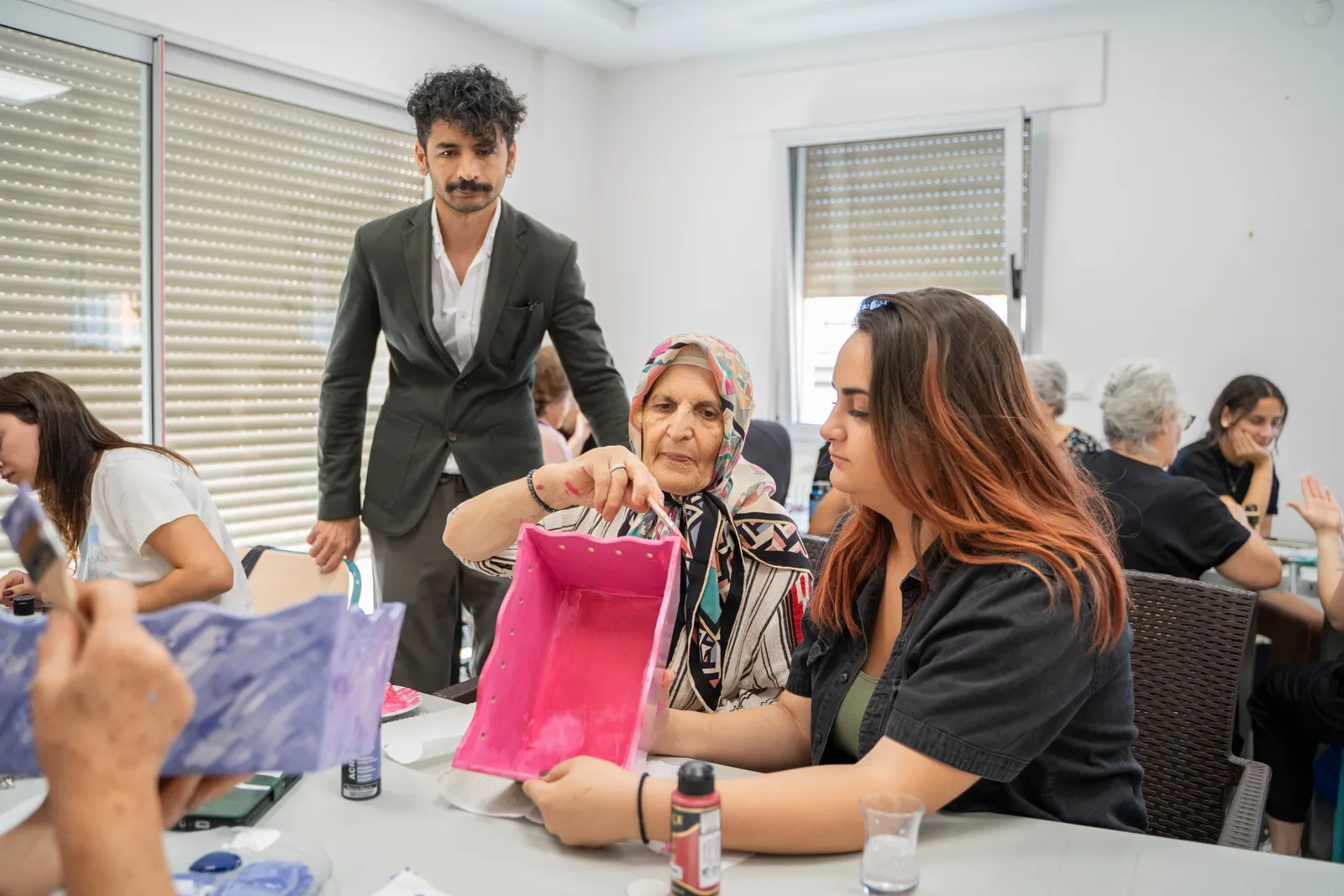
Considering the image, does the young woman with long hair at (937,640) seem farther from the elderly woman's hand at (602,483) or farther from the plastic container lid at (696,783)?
the plastic container lid at (696,783)

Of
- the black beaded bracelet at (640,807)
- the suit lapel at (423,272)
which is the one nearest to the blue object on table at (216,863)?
the black beaded bracelet at (640,807)

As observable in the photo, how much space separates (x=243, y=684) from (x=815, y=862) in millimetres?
651

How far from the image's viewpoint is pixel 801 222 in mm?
5176

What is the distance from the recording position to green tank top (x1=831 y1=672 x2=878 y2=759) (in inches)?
55.9

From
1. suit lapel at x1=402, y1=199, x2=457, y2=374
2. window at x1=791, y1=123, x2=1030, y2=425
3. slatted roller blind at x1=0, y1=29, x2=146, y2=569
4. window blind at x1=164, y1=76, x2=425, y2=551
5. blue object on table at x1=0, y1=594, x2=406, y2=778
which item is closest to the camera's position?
blue object on table at x1=0, y1=594, x2=406, y2=778

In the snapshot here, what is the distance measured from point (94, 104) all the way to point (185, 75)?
0.34 meters

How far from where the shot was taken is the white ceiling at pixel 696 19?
450 centimetres

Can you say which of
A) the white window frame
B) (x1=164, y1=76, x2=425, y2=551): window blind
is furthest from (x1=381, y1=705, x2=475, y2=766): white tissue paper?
the white window frame

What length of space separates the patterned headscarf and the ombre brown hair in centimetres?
50

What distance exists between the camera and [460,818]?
4.08 feet

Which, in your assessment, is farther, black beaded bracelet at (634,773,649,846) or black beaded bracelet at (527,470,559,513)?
black beaded bracelet at (527,470,559,513)

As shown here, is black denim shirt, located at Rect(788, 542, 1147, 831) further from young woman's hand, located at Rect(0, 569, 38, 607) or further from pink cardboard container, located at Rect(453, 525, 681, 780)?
young woman's hand, located at Rect(0, 569, 38, 607)

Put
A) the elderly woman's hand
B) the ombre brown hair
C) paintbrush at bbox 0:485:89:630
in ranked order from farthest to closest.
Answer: the elderly woman's hand < the ombre brown hair < paintbrush at bbox 0:485:89:630

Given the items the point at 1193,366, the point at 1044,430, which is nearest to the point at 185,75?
the point at 1044,430
